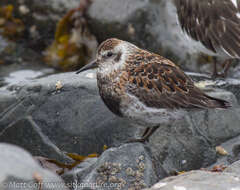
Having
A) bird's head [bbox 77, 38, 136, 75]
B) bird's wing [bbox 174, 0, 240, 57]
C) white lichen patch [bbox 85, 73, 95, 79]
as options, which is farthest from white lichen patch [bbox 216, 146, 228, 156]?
white lichen patch [bbox 85, 73, 95, 79]

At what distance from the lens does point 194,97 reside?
4391 mm

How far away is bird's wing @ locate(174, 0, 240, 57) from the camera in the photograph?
223 inches

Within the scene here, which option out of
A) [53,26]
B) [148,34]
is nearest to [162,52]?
[148,34]

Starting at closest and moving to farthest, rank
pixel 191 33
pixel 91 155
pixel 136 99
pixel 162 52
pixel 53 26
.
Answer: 1. pixel 136 99
2. pixel 91 155
3. pixel 191 33
4. pixel 162 52
5. pixel 53 26

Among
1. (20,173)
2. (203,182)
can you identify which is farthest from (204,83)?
(20,173)

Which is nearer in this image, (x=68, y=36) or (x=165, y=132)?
(x=165, y=132)

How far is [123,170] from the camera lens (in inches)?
159

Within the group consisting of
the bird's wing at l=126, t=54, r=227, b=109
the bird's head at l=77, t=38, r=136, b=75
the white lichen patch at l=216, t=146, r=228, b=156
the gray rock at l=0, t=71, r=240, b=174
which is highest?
the bird's head at l=77, t=38, r=136, b=75

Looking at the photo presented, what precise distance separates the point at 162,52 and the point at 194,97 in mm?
3022

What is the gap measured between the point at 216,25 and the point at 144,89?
190cm

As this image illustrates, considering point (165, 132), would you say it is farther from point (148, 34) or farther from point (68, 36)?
point (68, 36)

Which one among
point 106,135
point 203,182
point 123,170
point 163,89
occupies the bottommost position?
point 106,135

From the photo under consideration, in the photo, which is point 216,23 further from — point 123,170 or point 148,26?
point 123,170

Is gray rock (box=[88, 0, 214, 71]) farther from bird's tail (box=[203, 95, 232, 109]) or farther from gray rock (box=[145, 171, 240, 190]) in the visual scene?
gray rock (box=[145, 171, 240, 190])
